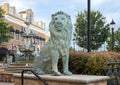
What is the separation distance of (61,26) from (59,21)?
0.44ft

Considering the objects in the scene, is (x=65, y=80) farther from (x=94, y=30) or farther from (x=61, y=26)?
(x=94, y=30)

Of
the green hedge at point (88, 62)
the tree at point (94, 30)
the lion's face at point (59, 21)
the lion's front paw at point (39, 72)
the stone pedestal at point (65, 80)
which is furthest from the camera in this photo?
the tree at point (94, 30)

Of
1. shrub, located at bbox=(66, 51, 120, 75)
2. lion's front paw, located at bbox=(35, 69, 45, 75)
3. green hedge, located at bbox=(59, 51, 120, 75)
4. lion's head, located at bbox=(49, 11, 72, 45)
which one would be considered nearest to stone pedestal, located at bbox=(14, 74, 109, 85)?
lion's front paw, located at bbox=(35, 69, 45, 75)

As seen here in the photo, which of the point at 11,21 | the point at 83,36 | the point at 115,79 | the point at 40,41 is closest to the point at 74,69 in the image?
the point at 115,79

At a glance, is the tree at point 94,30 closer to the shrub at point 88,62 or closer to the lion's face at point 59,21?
the shrub at point 88,62

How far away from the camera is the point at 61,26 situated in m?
6.32

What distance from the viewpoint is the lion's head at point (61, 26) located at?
6368mm

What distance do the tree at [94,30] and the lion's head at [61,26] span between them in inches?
787

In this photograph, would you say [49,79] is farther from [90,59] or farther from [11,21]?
[11,21]

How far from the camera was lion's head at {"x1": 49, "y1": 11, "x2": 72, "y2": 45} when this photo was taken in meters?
6.37

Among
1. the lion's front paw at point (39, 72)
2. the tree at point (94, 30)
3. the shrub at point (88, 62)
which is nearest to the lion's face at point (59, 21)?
the lion's front paw at point (39, 72)

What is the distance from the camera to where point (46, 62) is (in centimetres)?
695

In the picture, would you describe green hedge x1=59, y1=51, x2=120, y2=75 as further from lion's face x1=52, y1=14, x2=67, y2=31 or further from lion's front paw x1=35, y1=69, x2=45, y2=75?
lion's face x1=52, y1=14, x2=67, y2=31

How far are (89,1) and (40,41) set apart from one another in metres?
56.2
